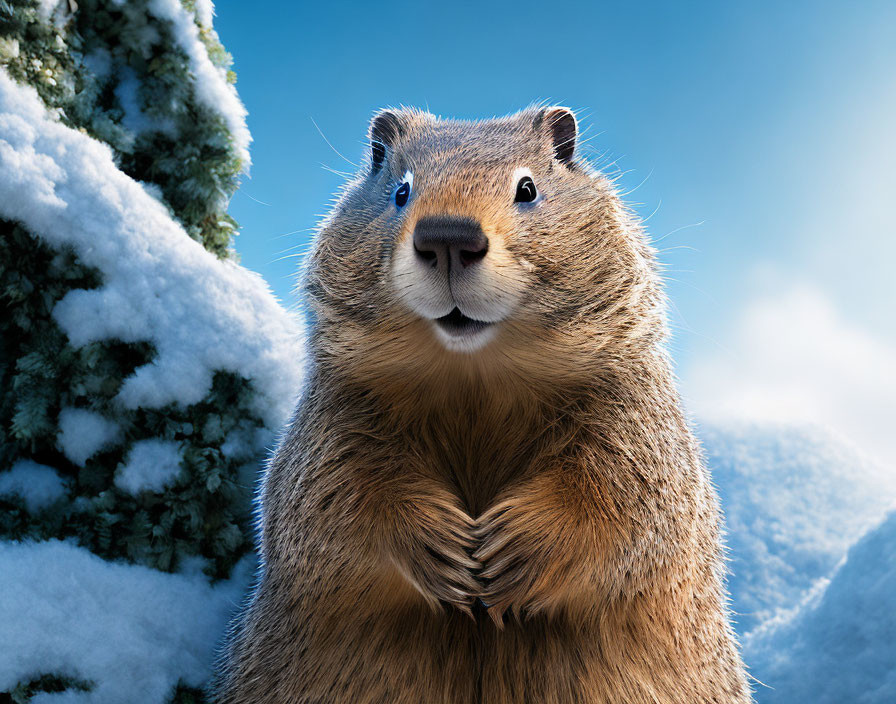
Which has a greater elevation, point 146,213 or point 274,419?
point 146,213

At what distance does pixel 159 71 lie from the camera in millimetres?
4020

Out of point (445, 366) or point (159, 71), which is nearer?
point (445, 366)

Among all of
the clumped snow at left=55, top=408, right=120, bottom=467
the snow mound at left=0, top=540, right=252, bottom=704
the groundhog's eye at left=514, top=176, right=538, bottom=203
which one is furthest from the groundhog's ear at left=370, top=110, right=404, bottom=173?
the snow mound at left=0, top=540, right=252, bottom=704

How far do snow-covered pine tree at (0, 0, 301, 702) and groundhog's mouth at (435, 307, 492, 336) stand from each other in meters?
1.65

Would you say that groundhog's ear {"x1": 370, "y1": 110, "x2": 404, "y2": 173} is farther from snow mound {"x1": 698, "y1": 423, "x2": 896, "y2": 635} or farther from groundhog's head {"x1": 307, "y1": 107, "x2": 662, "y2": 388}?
snow mound {"x1": 698, "y1": 423, "x2": 896, "y2": 635}

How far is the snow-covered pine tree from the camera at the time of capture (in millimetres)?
2932

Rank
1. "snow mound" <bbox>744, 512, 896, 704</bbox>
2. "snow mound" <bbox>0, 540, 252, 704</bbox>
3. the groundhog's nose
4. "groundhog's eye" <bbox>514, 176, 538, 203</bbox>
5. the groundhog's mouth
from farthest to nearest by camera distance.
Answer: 1. "snow mound" <bbox>744, 512, 896, 704</bbox>
2. "snow mound" <bbox>0, 540, 252, 704</bbox>
3. "groundhog's eye" <bbox>514, 176, 538, 203</bbox>
4. the groundhog's mouth
5. the groundhog's nose

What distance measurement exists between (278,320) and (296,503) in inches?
56.5

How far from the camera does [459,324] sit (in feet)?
7.04

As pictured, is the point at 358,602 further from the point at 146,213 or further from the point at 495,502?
the point at 146,213

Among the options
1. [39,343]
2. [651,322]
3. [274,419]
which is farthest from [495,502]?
[39,343]

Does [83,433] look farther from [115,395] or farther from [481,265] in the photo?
[481,265]

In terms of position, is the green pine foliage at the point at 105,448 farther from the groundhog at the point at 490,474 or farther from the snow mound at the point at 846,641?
the snow mound at the point at 846,641

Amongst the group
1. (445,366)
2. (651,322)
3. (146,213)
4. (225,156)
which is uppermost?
(225,156)
